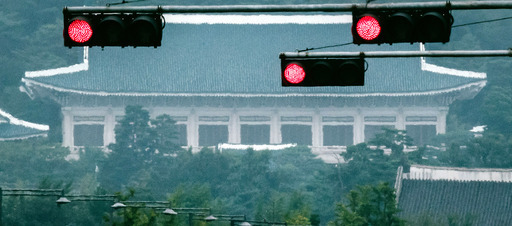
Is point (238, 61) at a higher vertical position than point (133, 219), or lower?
higher

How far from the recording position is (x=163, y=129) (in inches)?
2965

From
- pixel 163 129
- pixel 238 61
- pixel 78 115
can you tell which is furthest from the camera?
pixel 238 61

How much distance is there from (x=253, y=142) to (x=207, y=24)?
12.3 metres

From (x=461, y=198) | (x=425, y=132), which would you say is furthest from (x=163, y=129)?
(x=461, y=198)

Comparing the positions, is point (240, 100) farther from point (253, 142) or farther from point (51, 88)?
point (51, 88)

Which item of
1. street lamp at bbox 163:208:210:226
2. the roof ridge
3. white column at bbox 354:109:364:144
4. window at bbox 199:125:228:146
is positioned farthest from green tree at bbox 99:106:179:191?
street lamp at bbox 163:208:210:226

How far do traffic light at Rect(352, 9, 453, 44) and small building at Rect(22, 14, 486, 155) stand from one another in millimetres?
64902

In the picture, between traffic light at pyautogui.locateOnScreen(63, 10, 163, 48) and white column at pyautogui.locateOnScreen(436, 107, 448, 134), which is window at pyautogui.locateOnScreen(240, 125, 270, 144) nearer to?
white column at pyautogui.locateOnScreen(436, 107, 448, 134)

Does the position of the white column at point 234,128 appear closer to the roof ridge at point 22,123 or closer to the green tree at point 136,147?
the green tree at point 136,147

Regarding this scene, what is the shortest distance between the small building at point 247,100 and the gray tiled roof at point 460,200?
66.7ft

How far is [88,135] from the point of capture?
261 ft

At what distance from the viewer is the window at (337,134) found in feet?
264

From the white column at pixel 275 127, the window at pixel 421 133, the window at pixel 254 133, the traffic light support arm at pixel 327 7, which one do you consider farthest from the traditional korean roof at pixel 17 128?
the traffic light support arm at pixel 327 7

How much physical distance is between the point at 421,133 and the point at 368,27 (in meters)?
66.8
